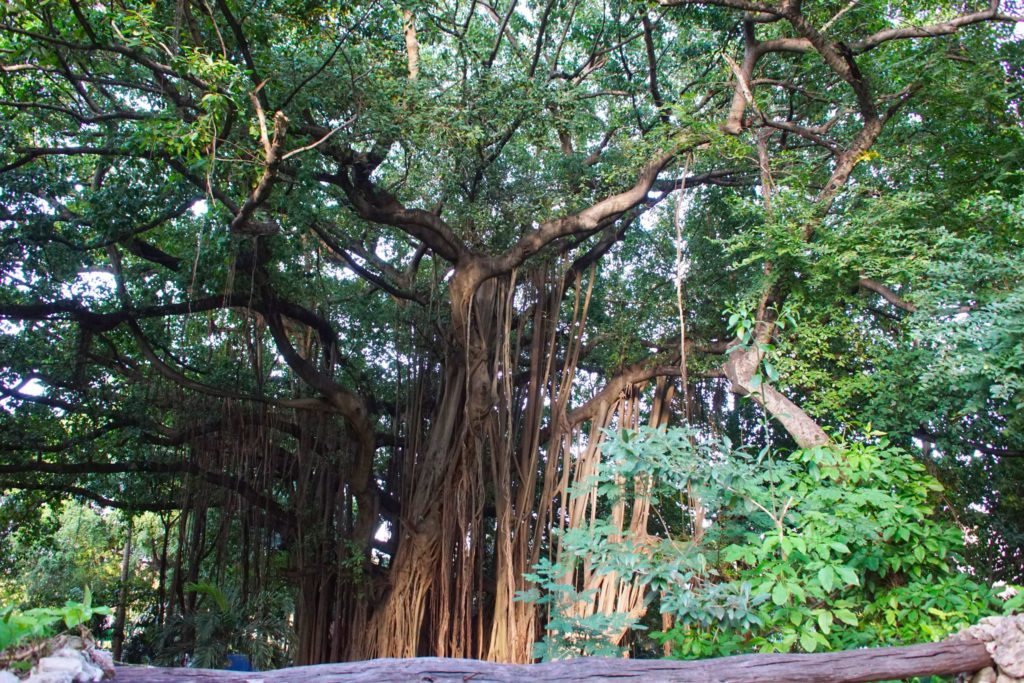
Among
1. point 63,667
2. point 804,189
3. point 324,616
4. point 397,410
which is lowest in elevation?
point 324,616

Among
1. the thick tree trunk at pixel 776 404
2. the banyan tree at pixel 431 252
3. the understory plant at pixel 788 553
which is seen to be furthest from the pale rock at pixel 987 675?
the banyan tree at pixel 431 252

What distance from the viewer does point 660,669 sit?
6.67 ft

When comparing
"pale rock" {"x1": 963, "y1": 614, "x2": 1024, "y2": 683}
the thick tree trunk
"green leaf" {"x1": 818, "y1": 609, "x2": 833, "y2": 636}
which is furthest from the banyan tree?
"pale rock" {"x1": 963, "y1": 614, "x2": 1024, "y2": 683}

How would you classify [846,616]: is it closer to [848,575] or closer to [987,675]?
[848,575]

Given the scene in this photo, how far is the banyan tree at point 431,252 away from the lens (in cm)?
445

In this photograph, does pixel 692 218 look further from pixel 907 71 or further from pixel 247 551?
pixel 247 551

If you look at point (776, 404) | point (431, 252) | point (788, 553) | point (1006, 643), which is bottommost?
point (1006, 643)

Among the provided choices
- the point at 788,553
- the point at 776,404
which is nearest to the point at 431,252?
the point at 776,404

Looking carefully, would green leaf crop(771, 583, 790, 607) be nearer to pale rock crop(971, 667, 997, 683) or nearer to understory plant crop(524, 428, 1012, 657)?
understory plant crop(524, 428, 1012, 657)

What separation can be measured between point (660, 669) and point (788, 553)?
2.90 ft

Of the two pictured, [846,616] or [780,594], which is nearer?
[780,594]

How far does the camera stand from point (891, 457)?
3.14 meters

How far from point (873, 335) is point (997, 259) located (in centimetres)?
105

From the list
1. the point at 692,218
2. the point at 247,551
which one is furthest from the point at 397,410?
the point at 692,218
